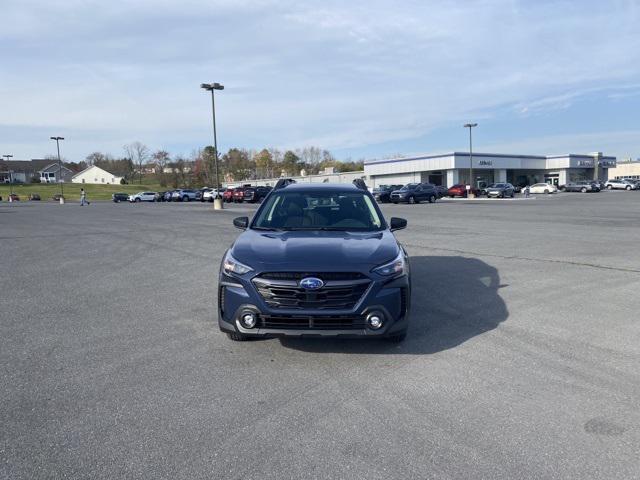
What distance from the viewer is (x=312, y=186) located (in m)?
6.79

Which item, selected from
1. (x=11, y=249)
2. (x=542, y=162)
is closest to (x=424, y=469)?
(x=11, y=249)

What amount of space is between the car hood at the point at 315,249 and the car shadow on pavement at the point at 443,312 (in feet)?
2.54

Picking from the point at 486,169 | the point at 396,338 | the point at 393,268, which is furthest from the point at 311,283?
the point at 486,169

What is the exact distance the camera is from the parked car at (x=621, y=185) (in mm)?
71750

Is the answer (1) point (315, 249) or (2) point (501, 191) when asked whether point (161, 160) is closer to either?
(2) point (501, 191)

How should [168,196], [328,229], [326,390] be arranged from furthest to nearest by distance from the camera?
[168,196], [328,229], [326,390]

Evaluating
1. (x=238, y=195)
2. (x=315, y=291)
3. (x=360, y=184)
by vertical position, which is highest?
(x=238, y=195)

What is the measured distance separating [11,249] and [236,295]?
11297mm

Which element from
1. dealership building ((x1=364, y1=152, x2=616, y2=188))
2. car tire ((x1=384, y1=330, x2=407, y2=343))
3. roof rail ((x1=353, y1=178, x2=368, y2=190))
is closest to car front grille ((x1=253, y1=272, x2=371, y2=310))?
car tire ((x1=384, y1=330, x2=407, y2=343))

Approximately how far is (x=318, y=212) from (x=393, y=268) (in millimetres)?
1691

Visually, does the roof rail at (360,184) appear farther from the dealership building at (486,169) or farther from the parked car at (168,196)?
the parked car at (168,196)

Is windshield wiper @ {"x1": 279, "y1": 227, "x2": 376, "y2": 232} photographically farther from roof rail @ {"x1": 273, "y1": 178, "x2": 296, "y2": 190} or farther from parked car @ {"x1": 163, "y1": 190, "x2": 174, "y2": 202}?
parked car @ {"x1": 163, "y1": 190, "x2": 174, "y2": 202}

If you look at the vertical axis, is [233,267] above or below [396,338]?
above

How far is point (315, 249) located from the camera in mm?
4672
